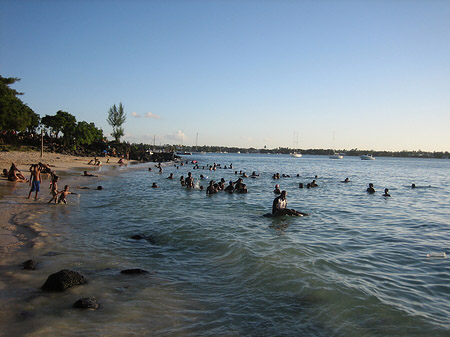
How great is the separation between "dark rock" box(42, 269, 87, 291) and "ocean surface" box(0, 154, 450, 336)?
0.21 meters

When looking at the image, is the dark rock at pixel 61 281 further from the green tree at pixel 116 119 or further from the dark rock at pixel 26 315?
the green tree at pixel 116 119

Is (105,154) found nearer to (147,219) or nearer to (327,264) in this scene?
(147,219)

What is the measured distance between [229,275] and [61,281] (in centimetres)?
423

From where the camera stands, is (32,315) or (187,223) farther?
(187,223)

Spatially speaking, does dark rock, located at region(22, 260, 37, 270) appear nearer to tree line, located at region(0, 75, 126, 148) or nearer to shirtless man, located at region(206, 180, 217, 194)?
shirtless man, located at region(206, 180, 217, 194)

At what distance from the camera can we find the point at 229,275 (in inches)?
365

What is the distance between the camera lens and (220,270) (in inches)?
380

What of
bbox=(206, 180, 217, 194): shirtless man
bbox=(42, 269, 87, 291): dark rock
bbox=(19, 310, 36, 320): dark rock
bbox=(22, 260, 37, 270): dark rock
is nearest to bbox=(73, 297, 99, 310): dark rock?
bbox=(19, 310, 36, 320): dark rock

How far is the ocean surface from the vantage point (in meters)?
6.47

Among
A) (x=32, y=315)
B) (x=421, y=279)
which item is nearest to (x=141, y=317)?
(x=32, y=315)

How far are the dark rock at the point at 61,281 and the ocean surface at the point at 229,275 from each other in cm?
Result: 21

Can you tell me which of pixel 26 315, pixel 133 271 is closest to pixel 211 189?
pixel 133 271

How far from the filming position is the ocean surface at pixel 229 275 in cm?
647

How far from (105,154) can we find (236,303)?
70.4 meters
